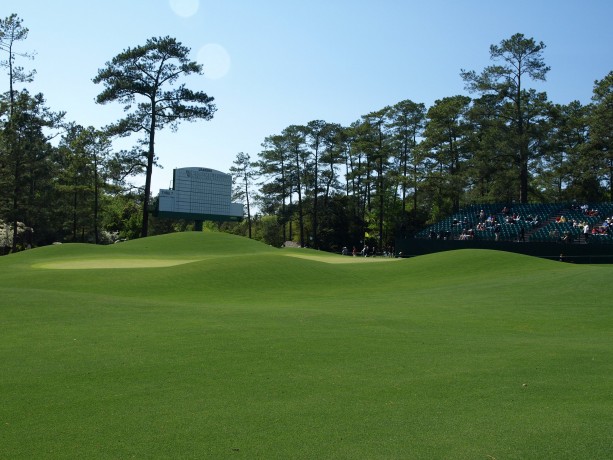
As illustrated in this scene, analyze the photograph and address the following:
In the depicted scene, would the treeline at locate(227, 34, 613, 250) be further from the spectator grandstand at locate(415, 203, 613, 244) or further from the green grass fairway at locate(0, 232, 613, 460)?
the green grass fairway at locate(0, 232, 613, 460)

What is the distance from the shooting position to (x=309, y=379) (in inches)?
299

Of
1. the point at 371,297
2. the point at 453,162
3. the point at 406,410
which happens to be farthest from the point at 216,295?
the point at 453,162

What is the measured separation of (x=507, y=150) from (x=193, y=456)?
56.4 metres

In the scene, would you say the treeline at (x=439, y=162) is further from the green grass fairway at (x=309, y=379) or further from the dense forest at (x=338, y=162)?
the green grass fairway at (x=309, y=379)

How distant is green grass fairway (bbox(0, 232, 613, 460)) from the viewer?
541 cm

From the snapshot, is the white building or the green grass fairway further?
the white building

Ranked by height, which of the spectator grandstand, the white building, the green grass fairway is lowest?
the green grass fairway

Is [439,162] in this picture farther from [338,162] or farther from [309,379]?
[309,379]

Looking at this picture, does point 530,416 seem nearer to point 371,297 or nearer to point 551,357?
point 551,357

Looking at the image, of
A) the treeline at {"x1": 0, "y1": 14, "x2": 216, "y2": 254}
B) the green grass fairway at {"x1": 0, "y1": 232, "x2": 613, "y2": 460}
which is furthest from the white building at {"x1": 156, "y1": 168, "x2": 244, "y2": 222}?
the green grass fairway at {"x1": 0, "y1": 232, "x2": 613, "y2": 460}

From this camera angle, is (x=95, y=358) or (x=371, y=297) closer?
(x=95, y=358)

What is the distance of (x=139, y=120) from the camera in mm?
50094

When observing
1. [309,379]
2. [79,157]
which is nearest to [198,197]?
[79,157]

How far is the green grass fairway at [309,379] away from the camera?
5406 mm
